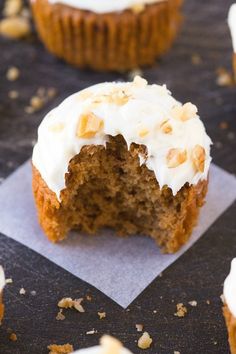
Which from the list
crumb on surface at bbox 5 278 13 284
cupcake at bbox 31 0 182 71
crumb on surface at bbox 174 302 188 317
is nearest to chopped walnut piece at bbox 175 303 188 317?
crumb on surface at bbox 174 302 188 317

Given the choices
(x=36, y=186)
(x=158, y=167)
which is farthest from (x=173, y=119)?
(x=36, y=186)

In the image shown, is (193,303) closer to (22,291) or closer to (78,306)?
(78,306)

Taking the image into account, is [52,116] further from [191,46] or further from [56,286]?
[191,46]

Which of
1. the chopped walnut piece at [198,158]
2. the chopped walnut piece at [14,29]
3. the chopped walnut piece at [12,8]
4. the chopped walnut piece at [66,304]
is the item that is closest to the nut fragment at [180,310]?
the chopped walnut piece at [66,304]

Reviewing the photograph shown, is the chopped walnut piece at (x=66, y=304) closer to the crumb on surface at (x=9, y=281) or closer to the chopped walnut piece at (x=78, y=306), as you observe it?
the chopped walnut piece at (x=78, y=306)

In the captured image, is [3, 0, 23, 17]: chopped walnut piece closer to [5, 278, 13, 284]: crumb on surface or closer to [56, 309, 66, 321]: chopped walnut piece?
[5, 278, 13, 284]: crumb on surface
